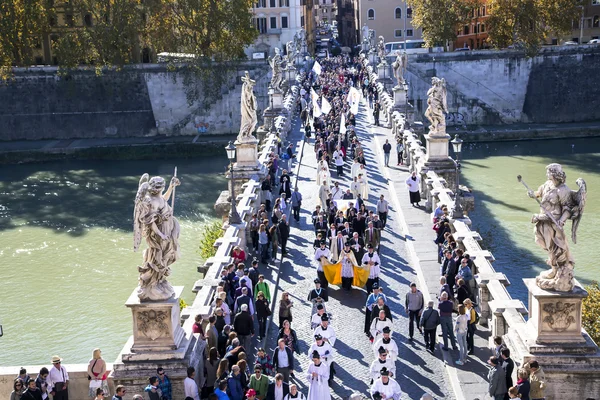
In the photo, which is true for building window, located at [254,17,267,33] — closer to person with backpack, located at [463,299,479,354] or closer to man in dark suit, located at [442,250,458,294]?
man in dark suit, located at [442,250,458,294]

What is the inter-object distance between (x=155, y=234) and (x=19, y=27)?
41558 millimetres

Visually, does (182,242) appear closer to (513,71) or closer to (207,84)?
(207,84)

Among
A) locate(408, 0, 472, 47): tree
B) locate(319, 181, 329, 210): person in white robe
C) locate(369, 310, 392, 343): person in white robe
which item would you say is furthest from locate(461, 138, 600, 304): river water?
locate(408, 0, 472, 47): tree

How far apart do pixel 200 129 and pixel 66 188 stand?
13.2m

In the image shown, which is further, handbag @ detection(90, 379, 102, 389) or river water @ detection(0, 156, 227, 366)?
river water @ detection(0, 156, 227, 366)

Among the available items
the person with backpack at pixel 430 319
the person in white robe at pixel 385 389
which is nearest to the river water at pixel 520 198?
the person with backpack at pixel 430 319

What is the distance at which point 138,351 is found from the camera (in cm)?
1102

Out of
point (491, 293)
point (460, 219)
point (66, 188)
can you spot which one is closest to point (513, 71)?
point (66, 188)

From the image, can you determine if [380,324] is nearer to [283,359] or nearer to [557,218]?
[283,359]

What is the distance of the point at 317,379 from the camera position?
11.1m

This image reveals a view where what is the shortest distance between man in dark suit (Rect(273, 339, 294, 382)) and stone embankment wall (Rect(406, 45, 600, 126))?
40.4 metres

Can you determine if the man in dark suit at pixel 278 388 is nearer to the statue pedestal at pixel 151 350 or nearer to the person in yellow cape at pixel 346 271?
the statue pedestal at pixel 151 350

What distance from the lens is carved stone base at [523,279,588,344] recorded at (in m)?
10.6

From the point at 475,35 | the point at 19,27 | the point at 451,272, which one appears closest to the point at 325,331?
the point at 451,272
